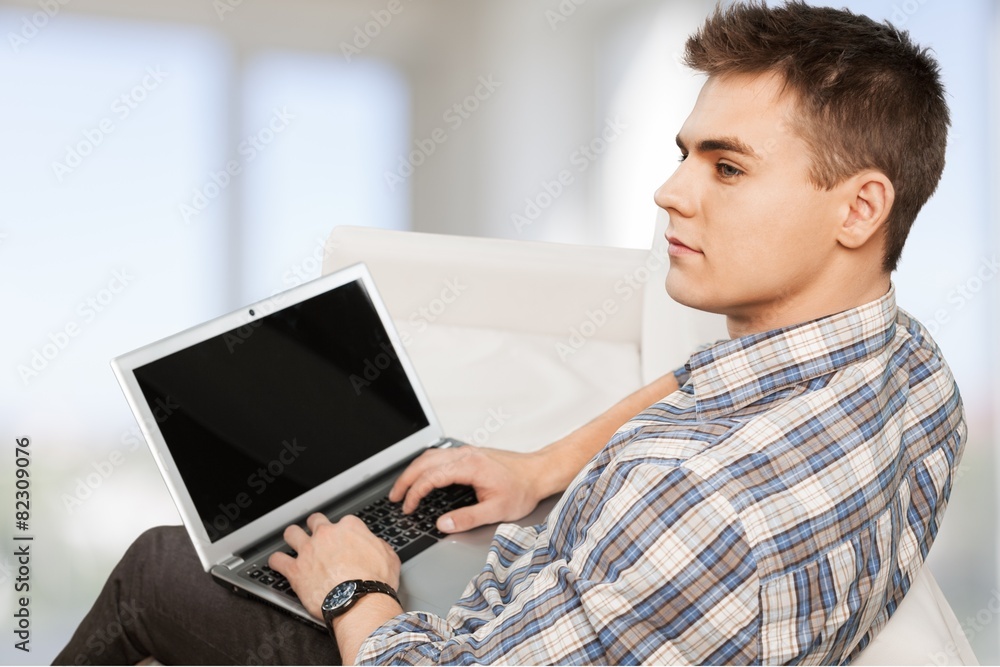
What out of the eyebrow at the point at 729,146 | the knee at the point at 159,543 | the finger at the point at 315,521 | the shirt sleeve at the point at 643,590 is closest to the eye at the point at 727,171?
the eyebrow at the point at 729,146

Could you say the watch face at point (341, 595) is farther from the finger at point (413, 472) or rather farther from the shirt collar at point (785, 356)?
the shirt collar at point (785, 356)

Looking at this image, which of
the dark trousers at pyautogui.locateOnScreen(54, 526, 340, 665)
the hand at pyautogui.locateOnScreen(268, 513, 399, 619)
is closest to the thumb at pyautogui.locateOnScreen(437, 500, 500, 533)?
the hand at pyautogui.locateOnScreen(268, 513, 399, 619)

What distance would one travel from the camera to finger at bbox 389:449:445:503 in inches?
50.5

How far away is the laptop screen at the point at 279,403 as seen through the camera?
115 cm

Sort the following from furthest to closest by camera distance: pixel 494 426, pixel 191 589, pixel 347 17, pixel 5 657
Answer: pixel 347 17 < pixel 5 657 < pixel 494 426 < pixel 191 589

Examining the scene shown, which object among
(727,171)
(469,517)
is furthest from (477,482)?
(727,171)

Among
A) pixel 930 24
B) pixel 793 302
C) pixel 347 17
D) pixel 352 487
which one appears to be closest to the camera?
pixel 793 302

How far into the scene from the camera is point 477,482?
1.29m

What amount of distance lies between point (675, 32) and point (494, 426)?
2044 mm

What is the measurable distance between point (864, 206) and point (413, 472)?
2.11ft

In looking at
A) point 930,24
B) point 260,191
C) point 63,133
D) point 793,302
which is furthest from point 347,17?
point 793,302

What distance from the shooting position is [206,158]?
3059mm

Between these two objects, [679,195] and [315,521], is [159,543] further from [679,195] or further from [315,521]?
[679,195]

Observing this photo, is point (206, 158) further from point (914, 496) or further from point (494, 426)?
point (914, 496)
